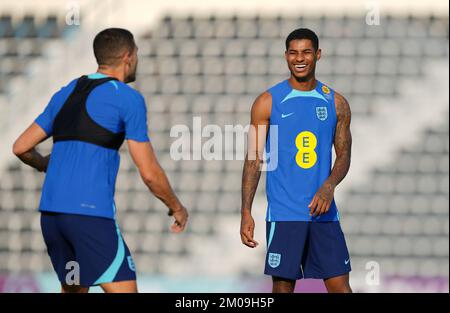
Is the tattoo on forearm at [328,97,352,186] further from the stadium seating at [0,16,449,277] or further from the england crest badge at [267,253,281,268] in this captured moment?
the stadium seating at [0,16,449,277]

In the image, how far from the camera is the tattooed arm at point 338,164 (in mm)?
4852

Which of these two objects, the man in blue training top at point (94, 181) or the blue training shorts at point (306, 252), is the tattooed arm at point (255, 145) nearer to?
the blue training shorts at point (306, 252)

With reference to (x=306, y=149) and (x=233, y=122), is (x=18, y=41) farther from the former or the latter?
(x=306, y=149)

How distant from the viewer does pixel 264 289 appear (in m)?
8.38

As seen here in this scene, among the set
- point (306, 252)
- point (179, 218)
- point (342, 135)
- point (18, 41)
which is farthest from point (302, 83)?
point (18, 41)

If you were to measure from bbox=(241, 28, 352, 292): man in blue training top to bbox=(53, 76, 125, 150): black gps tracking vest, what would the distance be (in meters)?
1.06

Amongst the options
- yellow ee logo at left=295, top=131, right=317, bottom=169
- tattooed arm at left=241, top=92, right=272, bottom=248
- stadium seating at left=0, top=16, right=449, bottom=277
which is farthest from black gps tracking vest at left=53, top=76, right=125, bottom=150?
stadium seating at left=0, top=16, right=449, bottom=277

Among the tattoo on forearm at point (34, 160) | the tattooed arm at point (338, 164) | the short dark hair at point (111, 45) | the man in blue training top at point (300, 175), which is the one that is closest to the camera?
the short dark hair at point (111, 45)

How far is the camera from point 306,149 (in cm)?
502

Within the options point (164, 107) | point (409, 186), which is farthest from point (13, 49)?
point (409, 186)

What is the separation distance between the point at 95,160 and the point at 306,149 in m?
1.31

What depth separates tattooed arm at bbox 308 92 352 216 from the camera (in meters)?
4.85

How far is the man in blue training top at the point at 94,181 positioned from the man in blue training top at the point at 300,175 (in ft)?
3.02

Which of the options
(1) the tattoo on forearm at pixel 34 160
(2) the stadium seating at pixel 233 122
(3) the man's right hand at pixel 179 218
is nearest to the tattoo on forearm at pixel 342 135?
(3) the man's right hand at pixel 179 218
